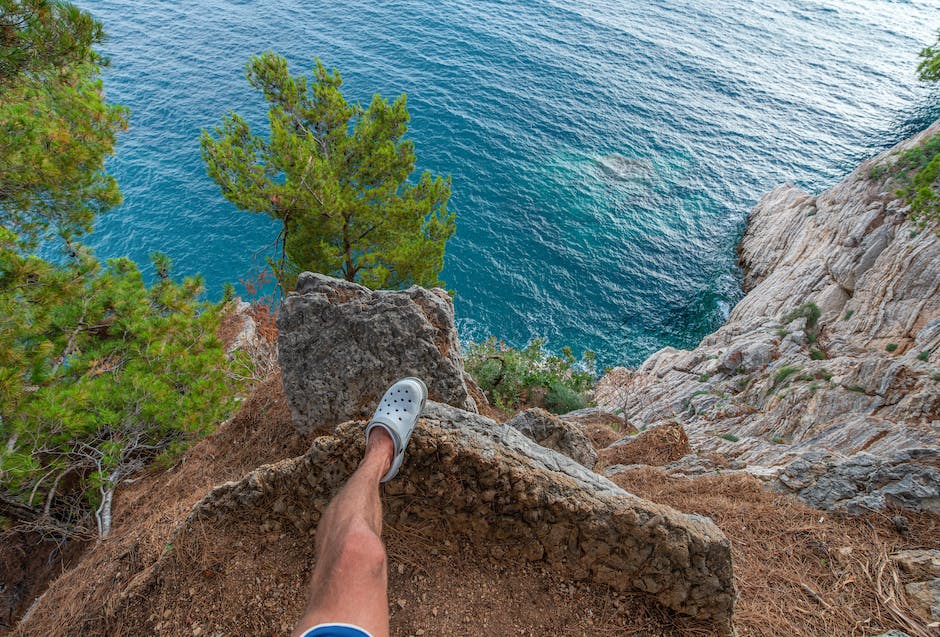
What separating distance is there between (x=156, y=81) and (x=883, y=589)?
2112 inches

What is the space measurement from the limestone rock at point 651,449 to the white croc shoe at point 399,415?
6.72 meters

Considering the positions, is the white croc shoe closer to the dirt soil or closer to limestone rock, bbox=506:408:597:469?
the dirt soil

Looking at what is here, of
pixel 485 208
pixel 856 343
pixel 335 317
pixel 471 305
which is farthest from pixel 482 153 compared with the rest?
pixel 335 317

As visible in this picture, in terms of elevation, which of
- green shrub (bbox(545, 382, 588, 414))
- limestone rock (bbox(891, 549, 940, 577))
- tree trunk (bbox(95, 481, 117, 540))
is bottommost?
green shrub (bbox(545, 382, 588, 414))

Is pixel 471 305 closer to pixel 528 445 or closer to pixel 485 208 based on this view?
pixel 485 208

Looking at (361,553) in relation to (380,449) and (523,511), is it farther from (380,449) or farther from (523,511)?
(523,511)

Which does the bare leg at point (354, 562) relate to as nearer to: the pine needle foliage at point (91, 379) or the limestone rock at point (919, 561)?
the pine needle foliage at point (91, 379)

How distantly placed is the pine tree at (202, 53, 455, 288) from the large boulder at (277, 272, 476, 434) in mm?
5754

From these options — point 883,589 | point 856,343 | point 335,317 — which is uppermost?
point 883,589

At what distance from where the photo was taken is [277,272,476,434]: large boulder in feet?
24.8

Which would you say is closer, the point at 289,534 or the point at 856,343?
the point at 289,534

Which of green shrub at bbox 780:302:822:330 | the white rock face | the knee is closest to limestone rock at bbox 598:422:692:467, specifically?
the white rock face

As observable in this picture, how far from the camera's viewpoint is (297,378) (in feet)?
25.1

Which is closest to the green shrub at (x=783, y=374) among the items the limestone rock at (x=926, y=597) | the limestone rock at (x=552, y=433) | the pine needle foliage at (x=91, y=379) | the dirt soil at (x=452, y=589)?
the dirt soil at (x=452, y=589)
